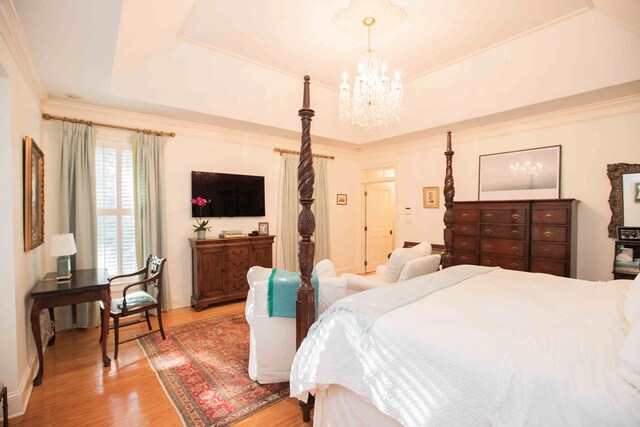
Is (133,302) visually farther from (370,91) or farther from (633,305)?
(633,305)

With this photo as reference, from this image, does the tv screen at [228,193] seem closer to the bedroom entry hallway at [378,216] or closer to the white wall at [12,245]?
the white wall at [12,245]

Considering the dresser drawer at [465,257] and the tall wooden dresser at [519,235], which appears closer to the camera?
the tall wooden dresser at [519,235]

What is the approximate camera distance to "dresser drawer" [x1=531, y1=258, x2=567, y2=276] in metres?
3.76

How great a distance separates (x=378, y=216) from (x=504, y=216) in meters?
3.31

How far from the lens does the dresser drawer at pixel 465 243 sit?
14.7 ft

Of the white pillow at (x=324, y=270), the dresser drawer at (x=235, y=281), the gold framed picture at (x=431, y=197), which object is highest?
the gold framed picture at (x=431, y=197)

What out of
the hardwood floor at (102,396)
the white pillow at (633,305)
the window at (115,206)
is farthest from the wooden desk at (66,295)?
the white pillow at (633,305)

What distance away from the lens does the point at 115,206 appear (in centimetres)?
412

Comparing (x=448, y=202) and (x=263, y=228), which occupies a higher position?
(x=448, y=202)

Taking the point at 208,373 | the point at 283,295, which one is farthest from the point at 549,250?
the point at 208,373

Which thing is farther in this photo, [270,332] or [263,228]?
[263,228]

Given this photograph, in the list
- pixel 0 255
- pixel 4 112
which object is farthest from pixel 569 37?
pixel 0 255

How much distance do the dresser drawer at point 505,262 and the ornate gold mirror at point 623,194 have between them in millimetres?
1051

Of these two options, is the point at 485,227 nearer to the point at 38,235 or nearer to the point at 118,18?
the point at 118,18
